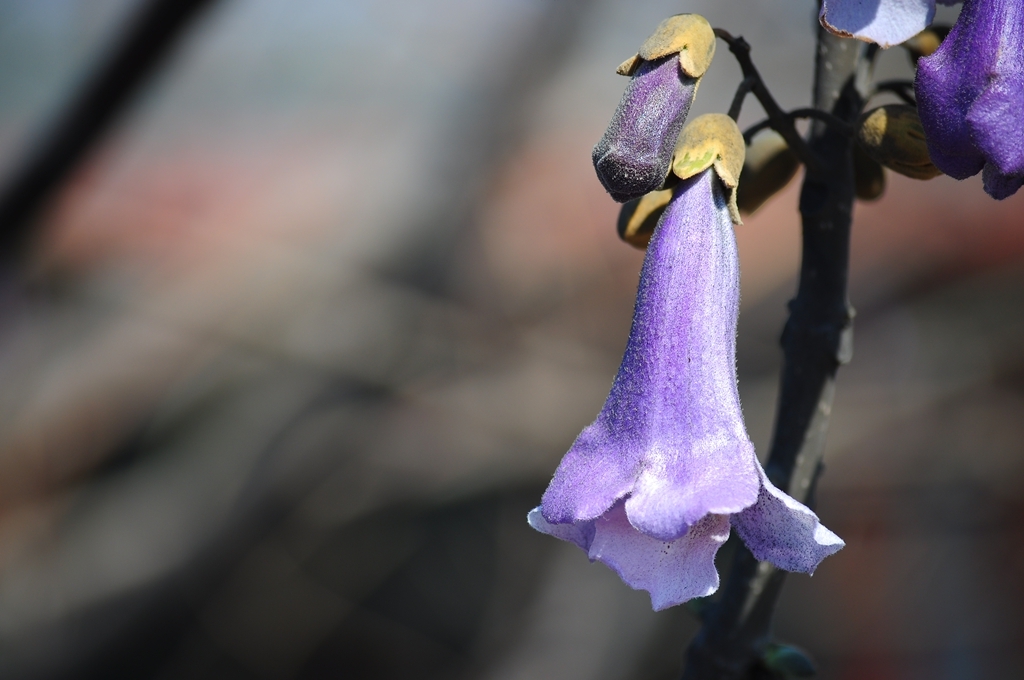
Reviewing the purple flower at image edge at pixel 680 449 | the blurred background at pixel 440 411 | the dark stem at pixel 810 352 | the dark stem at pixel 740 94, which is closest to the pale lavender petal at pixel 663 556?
the purple flower at image edge at pixel 680 449

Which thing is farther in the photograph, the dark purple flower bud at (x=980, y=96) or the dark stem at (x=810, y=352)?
the dark stem at (x=810, y=352)

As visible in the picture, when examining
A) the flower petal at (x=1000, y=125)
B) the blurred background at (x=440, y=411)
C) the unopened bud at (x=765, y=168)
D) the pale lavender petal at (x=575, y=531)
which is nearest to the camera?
the flower petal at (x=1000, y=125)

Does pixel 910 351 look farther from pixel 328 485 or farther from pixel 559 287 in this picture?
pixel 328 485

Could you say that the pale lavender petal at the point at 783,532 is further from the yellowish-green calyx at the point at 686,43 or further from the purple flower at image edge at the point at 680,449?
the yellowish-green calyx at the point at 686,43

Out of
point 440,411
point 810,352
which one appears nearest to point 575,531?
point 810,352

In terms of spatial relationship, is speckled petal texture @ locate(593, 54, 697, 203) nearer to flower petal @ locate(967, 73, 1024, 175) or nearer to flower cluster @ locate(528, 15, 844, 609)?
flower cluster @ locate(528, 15, 844, 609)

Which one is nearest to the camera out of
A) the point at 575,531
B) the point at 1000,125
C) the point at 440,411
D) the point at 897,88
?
the point at 1000,125

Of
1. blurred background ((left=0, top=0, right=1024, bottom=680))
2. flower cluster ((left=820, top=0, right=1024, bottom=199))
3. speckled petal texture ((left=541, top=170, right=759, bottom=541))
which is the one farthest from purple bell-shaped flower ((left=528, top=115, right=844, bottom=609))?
blurred background ((left=0, top=0, right=1024, bottom=680))

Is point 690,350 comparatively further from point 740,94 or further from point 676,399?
point 740,94

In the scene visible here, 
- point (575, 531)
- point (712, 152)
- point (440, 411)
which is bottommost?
point (440, 411)
